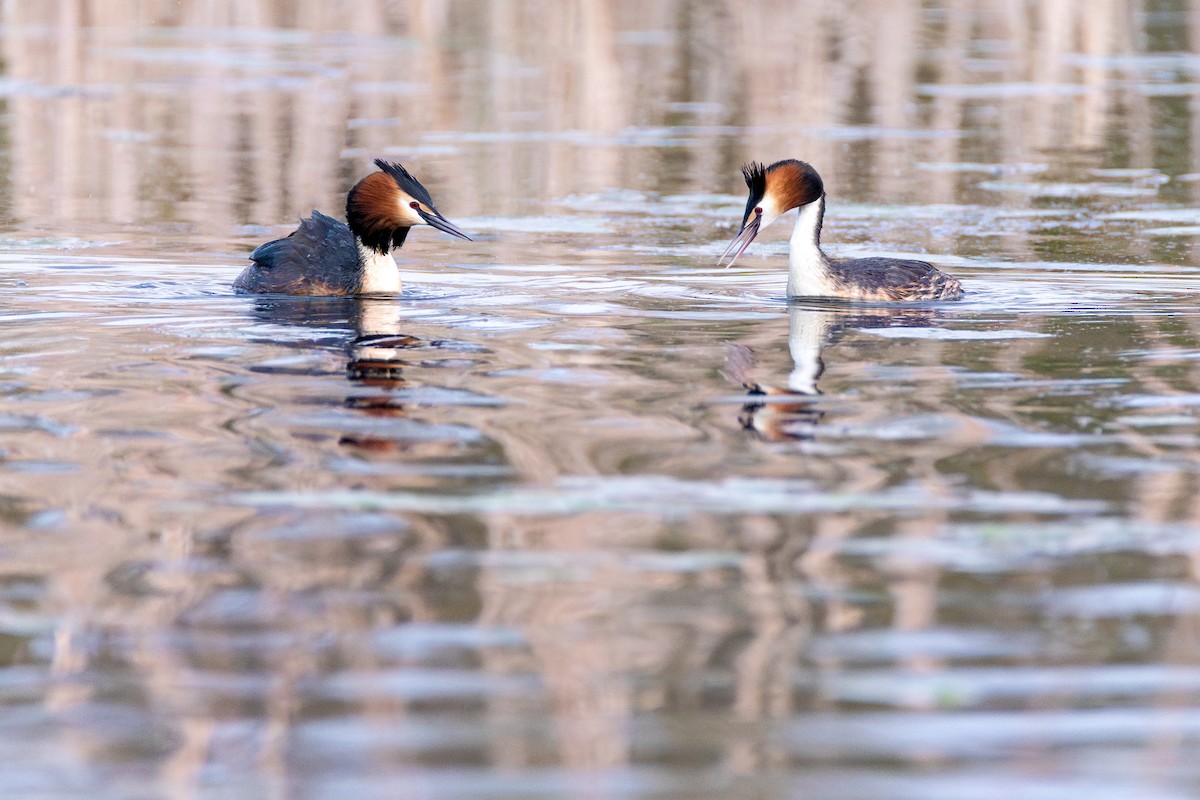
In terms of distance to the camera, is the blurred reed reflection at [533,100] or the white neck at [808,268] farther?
the blurred reed reflection at [533,100]

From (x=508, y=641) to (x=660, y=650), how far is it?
0.39 meters

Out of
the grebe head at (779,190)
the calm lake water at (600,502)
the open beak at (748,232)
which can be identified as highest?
the grebe head at (779,190)

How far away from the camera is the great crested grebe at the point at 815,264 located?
35.5 feet

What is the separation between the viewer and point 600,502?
6.09 m

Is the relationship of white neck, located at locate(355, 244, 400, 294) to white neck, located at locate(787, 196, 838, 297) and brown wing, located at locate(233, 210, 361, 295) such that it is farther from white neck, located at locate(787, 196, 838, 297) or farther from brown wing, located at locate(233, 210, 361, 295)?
white neck, located at locate(787, 196, 838, 297)

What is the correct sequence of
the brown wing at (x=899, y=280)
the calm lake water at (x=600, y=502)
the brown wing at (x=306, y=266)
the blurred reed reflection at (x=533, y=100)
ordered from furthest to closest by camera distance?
the blurred reed reflection at (x=533, y=100) → the brown wing at (x=306, y=266) → the brown wing at (x=899, y=280) → the calm lake water at (x=600, y=502)

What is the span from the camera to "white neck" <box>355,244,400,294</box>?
11070mm

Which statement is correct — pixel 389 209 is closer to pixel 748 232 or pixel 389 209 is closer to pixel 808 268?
pixel 748 232

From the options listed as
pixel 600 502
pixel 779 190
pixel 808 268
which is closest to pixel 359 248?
pixel 779 190

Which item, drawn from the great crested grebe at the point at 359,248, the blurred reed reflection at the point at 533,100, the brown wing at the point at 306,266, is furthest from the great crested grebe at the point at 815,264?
the blurred reed reflection at the point at 533,100

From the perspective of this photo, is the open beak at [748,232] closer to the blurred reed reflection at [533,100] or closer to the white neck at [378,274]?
the white neck at [378,274]

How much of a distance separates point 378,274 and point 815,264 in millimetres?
2550

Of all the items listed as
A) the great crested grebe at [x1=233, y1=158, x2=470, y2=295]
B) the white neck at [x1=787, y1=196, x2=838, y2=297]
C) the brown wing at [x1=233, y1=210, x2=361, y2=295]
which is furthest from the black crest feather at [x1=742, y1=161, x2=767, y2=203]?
the brown wing at [x1=233, y1=210, x2=361, y2=295]

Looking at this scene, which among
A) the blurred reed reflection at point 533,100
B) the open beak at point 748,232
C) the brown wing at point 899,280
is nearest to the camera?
the brown wing at point 899,280
